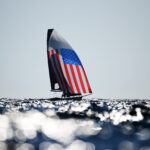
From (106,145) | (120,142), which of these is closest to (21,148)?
(106,145)

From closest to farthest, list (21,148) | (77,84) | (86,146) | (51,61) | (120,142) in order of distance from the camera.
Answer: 1. (21,148)
2. (86,146)
3. (120,142)
4. (77,84)
5. (51,61)

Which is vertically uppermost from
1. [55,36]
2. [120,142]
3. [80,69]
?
[55,36]

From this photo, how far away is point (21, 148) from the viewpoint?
11.0 meters

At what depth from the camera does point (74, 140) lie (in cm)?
1359

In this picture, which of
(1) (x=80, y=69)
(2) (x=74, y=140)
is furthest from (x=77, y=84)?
(2) (x=74, y=140)

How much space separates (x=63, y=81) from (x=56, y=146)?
1932 inches

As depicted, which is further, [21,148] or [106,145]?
[106,145]

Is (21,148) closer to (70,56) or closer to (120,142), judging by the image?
(120,142)

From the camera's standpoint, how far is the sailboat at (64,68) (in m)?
59.1

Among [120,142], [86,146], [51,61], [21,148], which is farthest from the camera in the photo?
[51,61]

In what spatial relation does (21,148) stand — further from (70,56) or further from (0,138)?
(70,56)

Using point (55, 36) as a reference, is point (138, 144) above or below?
below

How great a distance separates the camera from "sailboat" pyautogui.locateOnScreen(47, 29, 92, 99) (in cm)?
5912

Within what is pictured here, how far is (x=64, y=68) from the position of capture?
60438mm
